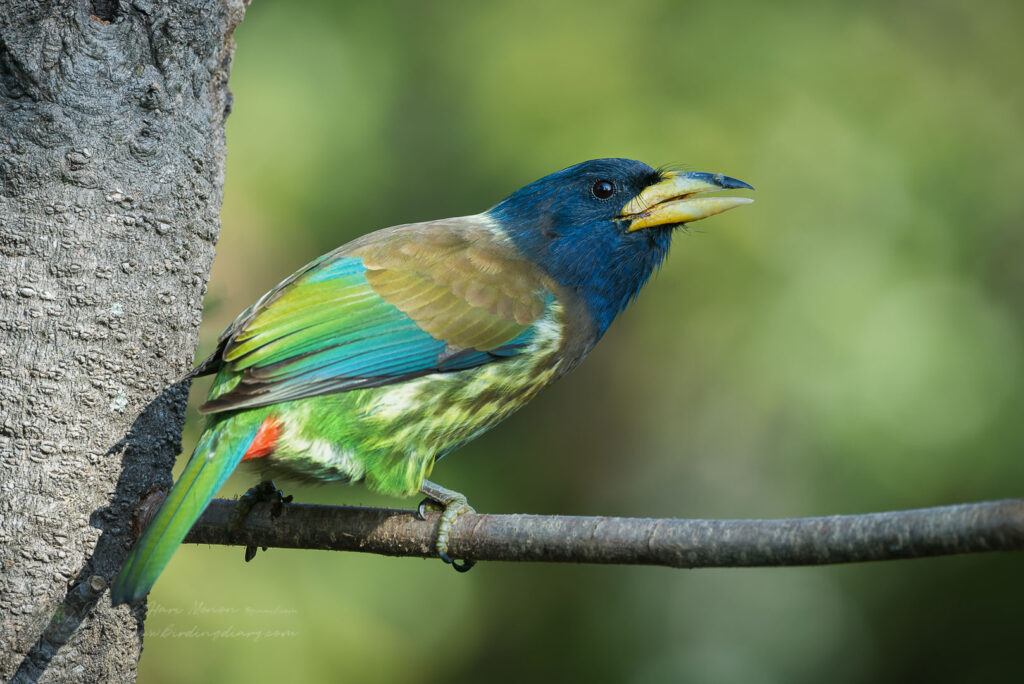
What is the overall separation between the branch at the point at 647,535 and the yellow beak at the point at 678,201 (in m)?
1.36

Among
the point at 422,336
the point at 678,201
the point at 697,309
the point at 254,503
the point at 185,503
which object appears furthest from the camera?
the point at 697,309

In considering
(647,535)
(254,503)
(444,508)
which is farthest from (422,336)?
(647,535)

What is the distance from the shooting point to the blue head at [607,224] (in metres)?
3.59

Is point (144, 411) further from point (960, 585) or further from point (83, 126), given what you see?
point (960, 585)

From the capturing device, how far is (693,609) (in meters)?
4.98

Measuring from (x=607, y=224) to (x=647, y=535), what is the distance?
1.74 meters

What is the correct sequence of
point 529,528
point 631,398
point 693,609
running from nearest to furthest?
point 529,528
point 693,609
point 631,398

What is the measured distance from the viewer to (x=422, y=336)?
3.20 meters

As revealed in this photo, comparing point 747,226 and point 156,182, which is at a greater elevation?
point 156,182

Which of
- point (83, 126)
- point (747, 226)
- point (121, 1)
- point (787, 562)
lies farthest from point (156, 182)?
point (747, 226)

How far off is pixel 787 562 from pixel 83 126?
6.18ft

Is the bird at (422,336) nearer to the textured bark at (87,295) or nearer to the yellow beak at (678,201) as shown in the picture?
the yellow beak at (678,201)

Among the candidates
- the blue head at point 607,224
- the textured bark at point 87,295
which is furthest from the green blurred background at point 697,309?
the textured bark at point 87,295

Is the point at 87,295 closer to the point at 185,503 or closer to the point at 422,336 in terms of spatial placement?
the point at 185,503
